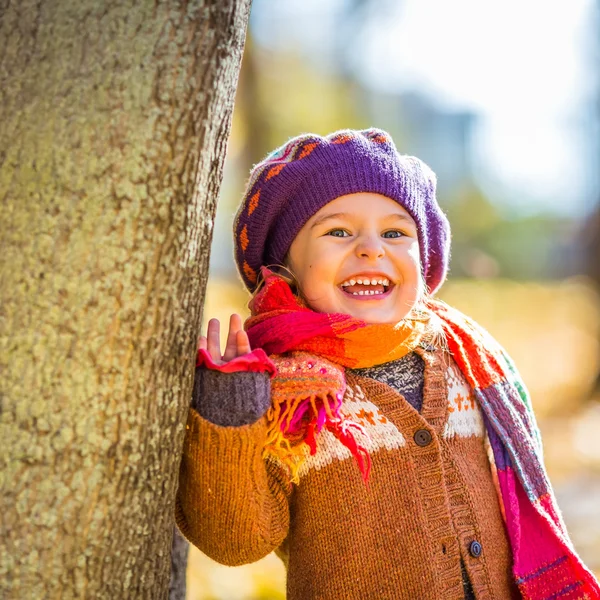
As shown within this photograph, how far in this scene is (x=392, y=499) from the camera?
195 centimetres

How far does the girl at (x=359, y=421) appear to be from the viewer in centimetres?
183

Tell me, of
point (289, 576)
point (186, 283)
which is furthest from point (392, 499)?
point (186, 283)

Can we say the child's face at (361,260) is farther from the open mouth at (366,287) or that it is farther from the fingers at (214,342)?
the fingers at (214,342)

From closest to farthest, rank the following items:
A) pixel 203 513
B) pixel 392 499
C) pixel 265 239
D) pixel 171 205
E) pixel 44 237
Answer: pixel 44 237 < pixel 171 205 < pixel 203 513 < pixel 392 499 < pixel 265 239

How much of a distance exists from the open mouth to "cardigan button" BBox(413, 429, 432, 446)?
14.7 inches

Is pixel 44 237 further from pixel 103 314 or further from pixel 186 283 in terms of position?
pixel 186 283

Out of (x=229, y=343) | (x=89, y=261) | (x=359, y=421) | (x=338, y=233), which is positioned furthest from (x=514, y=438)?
(x=89, y=261)

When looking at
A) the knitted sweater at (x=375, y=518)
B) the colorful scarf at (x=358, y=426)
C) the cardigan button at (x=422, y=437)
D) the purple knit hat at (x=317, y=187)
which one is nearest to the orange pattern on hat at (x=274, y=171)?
the purple knit hat at (x=317, y=187)

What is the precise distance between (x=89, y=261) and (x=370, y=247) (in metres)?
0.84

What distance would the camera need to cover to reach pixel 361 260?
2043 mm

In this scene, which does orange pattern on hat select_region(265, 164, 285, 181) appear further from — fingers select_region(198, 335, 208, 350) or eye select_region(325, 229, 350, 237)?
fingers select_region(198, 335, 208, 350)

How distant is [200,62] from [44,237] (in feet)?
1.51

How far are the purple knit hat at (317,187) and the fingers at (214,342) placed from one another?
1.33 feet

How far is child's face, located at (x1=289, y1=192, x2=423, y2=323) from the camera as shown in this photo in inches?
80.6
